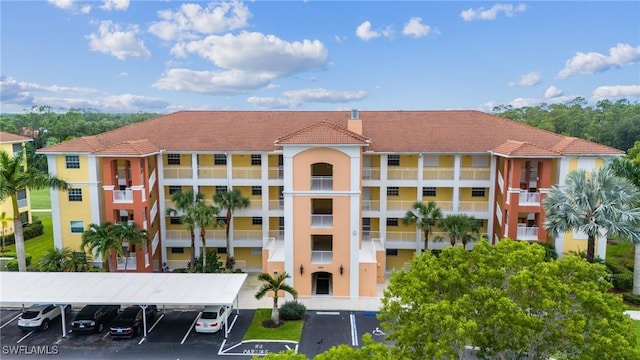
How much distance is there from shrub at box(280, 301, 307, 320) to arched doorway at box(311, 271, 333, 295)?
135 inches

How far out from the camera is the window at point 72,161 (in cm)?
3169

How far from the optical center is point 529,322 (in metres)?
14.0

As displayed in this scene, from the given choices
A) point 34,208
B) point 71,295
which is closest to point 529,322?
point 71,295

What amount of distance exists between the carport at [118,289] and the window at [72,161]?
8.23 metres

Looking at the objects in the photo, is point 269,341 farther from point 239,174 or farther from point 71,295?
point 239,174

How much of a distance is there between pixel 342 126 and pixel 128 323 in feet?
70.8

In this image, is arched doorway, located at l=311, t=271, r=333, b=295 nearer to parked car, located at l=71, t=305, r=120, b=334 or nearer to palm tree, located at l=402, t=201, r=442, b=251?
palm tree, located at l=402, t=201, r=442, b=251

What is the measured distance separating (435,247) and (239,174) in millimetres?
16611

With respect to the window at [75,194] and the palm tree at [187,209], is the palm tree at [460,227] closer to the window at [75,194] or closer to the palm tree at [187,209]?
the palm tree at [187,209]

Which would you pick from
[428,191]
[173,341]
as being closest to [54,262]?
[173,341]

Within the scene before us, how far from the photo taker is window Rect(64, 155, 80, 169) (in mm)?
31694

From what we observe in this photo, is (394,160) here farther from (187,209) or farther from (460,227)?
(187,209)

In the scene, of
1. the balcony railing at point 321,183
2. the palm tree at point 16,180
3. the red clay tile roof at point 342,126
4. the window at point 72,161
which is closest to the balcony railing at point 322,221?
the balcony railing at point 321,183

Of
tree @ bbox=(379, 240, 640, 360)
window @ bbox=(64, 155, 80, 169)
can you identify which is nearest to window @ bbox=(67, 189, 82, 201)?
window @ bbox=(64, 155, 80, 169)
